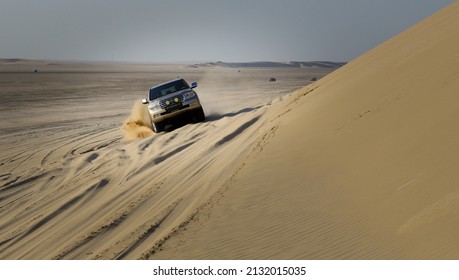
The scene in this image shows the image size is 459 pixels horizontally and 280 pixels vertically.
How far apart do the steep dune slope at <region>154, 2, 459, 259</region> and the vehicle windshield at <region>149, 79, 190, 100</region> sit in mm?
6323

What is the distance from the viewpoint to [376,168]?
6.59 m

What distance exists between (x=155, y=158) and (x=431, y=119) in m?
6.04

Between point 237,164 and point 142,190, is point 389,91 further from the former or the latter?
point 142,190

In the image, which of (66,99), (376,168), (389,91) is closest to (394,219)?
(376,168)

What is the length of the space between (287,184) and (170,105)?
8.74 m

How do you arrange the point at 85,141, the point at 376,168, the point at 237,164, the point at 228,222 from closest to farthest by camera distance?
1. the point at 228,222
2. the point at 376,168
3. the point at 237,164
4. the point at 85,141

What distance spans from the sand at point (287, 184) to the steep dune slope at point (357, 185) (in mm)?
21

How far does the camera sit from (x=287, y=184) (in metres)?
6.91

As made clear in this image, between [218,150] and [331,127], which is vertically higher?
[331,127]

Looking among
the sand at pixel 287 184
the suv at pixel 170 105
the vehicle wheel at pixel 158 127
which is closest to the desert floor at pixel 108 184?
the sand at pixel 287 184

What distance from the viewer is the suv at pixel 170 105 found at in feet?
49.4

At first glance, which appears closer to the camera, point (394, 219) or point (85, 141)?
point (394, 219)

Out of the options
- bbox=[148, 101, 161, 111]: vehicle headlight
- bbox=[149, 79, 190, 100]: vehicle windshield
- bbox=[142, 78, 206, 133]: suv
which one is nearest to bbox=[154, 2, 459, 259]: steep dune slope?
bbox=[142, 78, 206, 133]: suv

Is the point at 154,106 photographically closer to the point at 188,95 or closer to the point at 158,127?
the point at 158,127
